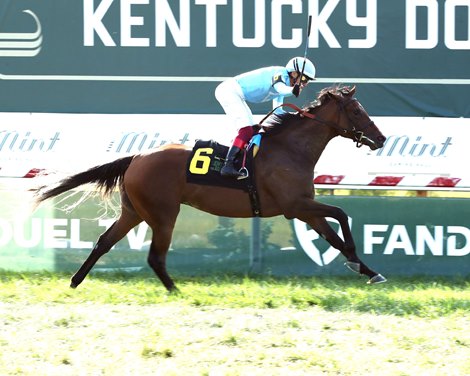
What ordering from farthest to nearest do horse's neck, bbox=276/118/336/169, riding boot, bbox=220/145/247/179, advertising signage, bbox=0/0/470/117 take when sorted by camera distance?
advertising signage, bbox=0/0/470/117 → horse's neck, bbox=276/118/336/169 → riding boot, bbox=220/145/247/179

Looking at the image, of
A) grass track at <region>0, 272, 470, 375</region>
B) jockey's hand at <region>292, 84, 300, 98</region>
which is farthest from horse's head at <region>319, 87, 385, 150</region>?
grass track at <region>0, 272, 470, 375</region>

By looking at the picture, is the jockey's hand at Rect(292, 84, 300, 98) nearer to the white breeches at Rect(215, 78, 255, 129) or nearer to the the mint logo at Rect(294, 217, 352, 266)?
the white breeches at Rect(215, 78, 255, 129)

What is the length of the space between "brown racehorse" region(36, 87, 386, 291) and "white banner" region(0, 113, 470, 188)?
3.91 feet

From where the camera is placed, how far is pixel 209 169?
8539mm

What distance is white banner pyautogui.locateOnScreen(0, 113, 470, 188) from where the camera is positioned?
9898mm

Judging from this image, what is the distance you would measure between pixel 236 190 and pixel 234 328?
224cm

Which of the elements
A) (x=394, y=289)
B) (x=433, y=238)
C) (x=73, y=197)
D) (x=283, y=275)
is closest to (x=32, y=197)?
(x=73, y=197)

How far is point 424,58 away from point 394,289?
9.08ft

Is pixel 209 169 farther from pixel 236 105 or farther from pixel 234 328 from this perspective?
pixel 234 328

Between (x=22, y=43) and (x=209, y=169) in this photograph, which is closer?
(x=209, y=169)

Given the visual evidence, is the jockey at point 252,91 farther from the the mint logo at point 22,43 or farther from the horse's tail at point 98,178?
Result: the the mint logo at point 22,43

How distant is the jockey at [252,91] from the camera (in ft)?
27.2

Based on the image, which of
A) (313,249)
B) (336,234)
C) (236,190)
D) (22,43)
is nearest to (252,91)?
(236,190)

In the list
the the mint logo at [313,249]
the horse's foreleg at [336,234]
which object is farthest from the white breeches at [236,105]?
the the mint logo at [313,249]
